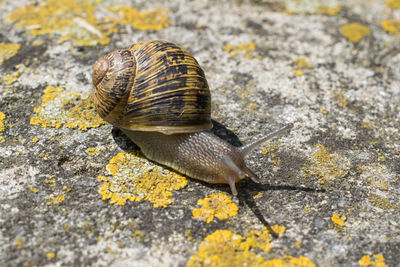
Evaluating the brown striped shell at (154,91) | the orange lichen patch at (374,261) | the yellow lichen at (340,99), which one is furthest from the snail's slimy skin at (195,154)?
the yellow lichen at (340,99)

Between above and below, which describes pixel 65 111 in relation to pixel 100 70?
below

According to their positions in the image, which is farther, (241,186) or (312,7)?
(312,7)

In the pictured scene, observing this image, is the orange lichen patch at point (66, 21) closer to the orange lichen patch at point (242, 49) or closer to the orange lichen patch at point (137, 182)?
the orange lichen patch at point (242, 49)

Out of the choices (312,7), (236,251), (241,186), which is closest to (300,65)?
(312,7)

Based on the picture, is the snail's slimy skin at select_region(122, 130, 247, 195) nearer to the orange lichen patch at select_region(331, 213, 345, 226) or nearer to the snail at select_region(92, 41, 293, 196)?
the snail at select_region(92, 41, 293, 196)

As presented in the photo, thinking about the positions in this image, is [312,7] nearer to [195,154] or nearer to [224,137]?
[224,137]

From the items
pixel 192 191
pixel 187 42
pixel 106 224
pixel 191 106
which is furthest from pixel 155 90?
pixel 187 42

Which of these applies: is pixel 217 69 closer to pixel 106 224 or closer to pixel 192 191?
pixel 192 191
